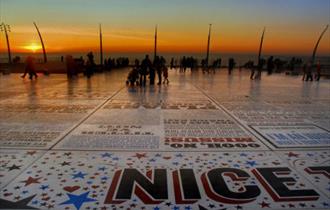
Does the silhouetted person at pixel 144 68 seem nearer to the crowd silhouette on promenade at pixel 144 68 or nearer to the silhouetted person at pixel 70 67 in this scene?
the crowd silhouette on promenade at pixel 144 68

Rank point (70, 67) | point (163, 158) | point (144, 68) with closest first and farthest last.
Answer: point (163, 158) → point (144, 68) → point (70, 67)

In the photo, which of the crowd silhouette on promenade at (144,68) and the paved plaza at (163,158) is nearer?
the paved plaza at (163,158)

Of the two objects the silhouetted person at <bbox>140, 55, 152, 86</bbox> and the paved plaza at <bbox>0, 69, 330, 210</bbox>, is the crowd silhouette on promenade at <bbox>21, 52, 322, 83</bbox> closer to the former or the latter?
the silhouetted person at <bbox>140, 55, 152, 86</bbox>

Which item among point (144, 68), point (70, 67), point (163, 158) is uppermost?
point (144, 68)

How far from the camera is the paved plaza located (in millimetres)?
3428

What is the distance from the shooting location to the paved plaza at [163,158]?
343cm

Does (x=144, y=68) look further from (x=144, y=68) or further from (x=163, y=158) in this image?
(x=163, y=158)

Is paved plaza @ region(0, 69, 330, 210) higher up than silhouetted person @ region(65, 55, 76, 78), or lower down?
lower down

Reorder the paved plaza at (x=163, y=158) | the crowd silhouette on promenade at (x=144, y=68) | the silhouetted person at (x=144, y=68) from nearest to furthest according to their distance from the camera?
the paved plaza at (x=163, y=158) → the silhouetted person at (x=144, y=68) → the crowd silhouette on promenade at (x=144, y=68)

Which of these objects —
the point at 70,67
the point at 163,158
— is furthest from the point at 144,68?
the point at 163,158

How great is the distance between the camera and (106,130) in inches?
250

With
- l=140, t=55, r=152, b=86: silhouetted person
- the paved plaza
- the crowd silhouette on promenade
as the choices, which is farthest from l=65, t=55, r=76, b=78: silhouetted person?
the paved plaza

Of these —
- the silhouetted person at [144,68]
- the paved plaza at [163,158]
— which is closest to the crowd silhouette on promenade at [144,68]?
the silhouetted person at [144,68]

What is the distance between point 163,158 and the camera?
A: 470cm
